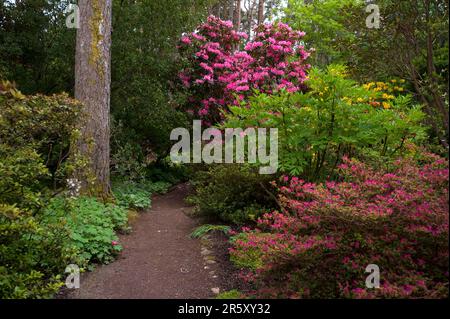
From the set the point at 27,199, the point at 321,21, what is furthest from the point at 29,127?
the point at 321,21

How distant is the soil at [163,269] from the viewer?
3965mm

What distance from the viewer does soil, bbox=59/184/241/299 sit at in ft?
13.0

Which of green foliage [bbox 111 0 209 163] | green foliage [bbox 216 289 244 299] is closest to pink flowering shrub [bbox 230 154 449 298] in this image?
green foliage [bbox 216 289 244 299]

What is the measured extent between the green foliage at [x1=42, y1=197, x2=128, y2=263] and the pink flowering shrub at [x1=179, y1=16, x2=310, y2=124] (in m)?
4.86

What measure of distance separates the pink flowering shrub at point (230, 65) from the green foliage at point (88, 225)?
4.86 m

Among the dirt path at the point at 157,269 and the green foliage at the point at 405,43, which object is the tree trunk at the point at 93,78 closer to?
the dirt path at the point at 157,269

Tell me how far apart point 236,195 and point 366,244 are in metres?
3.32

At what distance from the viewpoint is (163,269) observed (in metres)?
4.59

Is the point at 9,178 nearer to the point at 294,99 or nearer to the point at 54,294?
the point at 54,294

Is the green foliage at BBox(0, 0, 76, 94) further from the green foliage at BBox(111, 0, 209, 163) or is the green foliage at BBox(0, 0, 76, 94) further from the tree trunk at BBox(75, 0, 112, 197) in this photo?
the tree trunk at BBox(75, 0, 112, 197)

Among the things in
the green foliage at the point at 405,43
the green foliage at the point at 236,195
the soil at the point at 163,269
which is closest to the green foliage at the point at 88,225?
the soil at the point at 163,269

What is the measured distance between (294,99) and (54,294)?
11.2 feet

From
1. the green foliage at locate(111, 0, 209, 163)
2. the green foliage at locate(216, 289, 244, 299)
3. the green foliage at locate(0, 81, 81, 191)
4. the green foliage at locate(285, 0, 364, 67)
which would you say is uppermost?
the green foliage at locate(285, 0, 364, 67)

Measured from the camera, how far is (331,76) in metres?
4.57
